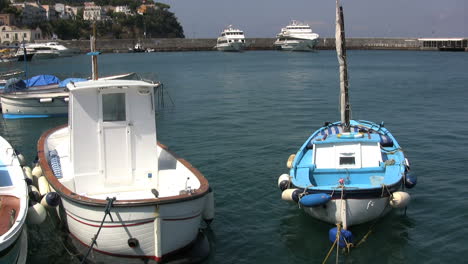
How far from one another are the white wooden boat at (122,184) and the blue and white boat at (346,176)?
2835 millimetres

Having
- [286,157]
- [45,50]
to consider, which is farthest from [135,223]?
[45,50]

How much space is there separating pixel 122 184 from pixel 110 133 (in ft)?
4.43

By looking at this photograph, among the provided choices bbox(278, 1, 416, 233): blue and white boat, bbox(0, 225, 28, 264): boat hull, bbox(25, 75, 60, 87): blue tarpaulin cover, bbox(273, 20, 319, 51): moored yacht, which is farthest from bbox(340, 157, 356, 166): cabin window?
bbox(273, 20, 319, 51): moored yacht

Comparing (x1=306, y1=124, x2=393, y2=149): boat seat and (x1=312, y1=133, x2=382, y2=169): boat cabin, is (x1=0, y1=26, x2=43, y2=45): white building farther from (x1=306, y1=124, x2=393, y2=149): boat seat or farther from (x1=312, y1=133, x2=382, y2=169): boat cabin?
(x1=312, y1=133, x2=382, y2=169): boat cabin

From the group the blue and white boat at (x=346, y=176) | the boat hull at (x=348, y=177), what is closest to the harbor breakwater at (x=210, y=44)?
the blue and white boat at (x=346, y=176)

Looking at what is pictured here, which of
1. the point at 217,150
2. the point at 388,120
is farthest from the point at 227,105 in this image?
the point at 217,150

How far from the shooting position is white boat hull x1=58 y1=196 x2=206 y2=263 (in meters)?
10.5

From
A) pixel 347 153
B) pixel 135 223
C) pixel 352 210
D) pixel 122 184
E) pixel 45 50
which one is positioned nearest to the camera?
pixel 135 223

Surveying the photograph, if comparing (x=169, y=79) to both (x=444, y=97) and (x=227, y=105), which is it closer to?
(x=227, y=105)

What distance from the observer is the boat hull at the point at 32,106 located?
31.7 metres

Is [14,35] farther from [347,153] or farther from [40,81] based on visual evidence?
[347,153]

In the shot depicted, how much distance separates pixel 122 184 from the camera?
40.6ft

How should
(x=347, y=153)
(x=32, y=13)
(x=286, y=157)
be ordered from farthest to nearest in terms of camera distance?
(x=32, y=13), (x=286, y=157), (x=347, y=153)

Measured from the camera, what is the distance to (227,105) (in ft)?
122
